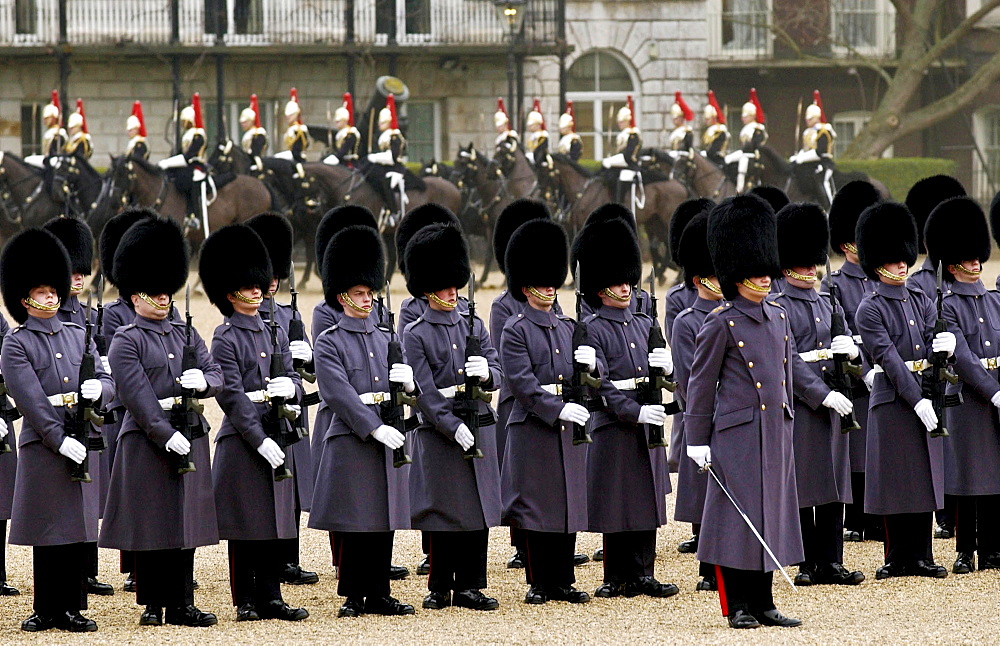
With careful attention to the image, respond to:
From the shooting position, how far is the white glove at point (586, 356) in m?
6.00

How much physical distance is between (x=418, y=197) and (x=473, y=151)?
106 centimetres

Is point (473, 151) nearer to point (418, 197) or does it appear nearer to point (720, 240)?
point (418, 197)

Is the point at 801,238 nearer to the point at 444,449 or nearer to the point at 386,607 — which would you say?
the point at 444,449

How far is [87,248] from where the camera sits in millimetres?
7570

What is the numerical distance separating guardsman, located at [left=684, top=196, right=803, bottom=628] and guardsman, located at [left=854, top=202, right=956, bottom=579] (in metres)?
0.96

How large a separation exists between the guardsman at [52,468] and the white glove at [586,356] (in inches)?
58.0

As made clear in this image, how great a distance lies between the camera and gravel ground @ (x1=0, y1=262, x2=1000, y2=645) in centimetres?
543

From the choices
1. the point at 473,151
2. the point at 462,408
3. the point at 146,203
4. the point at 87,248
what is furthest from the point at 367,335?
the point at 473,151

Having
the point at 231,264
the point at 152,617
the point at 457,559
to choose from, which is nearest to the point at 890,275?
the point at 457,559

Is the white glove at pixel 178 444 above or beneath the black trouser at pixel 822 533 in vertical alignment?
above

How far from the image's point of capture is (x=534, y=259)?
6387mm

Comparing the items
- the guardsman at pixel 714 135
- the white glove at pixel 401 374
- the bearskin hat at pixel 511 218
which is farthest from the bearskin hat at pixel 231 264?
the guardsman at pixel 714 135

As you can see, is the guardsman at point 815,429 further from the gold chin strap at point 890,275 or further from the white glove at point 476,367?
the white glove at point 476,367

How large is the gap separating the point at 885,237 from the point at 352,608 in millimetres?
2371
